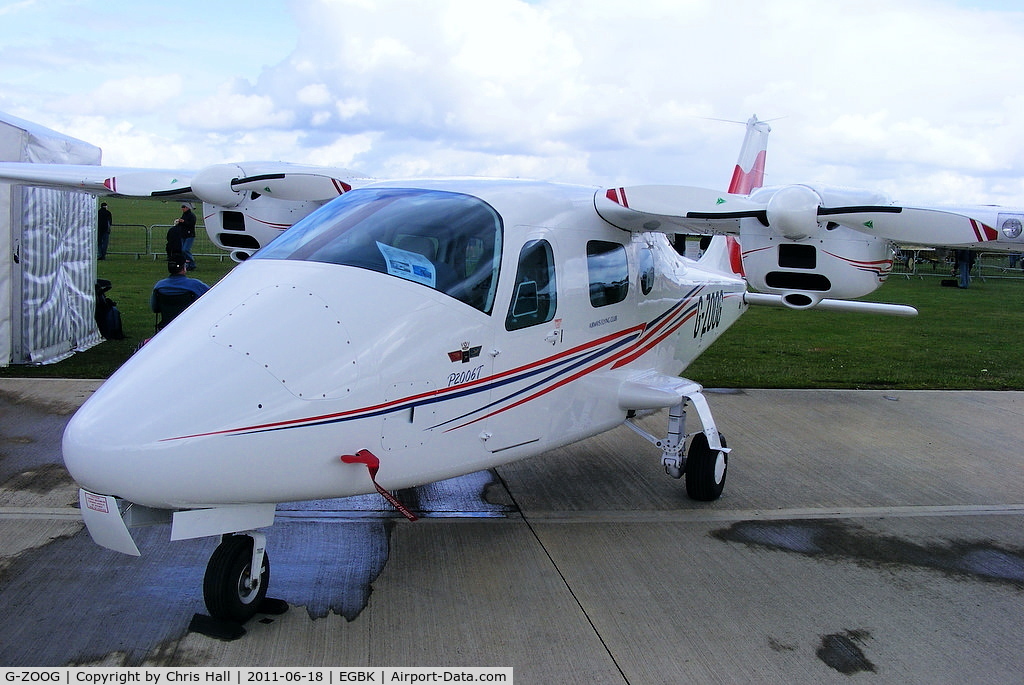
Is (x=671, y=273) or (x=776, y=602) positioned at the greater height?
(x=671, y=273)

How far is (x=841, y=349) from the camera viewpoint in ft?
49.9

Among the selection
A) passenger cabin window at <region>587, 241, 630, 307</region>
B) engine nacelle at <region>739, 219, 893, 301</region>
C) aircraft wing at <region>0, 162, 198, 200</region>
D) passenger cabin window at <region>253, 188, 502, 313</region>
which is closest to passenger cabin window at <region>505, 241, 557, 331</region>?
passenger cabin window at <region>253, 188, 502, 313</region>

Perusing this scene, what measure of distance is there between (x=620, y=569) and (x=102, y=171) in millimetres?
6170

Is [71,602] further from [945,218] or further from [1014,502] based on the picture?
[1014,502]

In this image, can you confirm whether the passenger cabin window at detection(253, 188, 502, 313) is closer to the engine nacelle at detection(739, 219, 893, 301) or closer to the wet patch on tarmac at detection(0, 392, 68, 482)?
the engine nacelle at detection(739, 219, 893, 301)

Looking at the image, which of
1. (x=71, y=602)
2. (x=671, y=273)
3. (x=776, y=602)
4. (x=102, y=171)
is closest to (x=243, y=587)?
(x=71, y=602)

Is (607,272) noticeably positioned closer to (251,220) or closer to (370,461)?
(370,461)

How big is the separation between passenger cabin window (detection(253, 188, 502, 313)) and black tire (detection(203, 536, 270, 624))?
1525 mm

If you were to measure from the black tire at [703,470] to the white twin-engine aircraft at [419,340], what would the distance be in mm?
17

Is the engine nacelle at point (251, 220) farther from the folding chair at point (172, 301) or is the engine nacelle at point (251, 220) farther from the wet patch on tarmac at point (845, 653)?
the wet patch on tarmac at point (845, 653)

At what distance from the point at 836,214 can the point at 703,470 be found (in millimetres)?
2123

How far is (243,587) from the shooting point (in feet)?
14.8

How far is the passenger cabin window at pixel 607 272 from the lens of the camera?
6.27 meters

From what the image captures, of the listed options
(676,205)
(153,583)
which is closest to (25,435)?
(153,583)
